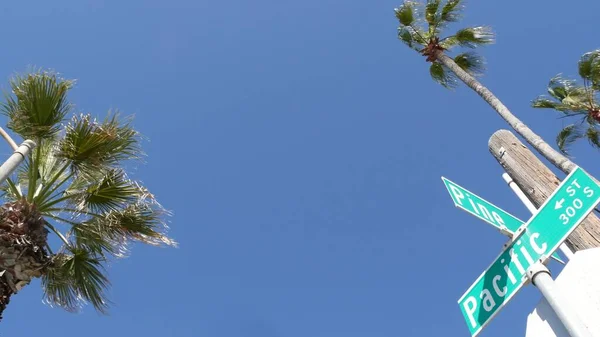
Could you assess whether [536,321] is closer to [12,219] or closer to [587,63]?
[12,219]

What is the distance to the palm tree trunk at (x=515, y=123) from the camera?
586 cm

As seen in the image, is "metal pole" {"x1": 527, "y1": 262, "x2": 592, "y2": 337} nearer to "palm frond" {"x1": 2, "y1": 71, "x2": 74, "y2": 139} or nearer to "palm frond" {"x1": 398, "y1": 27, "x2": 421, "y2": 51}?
"palm frond" {"x1": 2, "y1": 71, "x2": 74, "y2": 139}

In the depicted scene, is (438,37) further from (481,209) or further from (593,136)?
(481,209)

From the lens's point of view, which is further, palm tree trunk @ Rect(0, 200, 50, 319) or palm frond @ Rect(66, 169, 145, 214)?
palm frond @ Rect(66, 169, 145, 214)

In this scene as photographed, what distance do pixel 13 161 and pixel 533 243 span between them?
4780 millimetres

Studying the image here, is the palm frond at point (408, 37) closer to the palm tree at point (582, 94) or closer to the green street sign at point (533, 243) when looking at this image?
the palm tree at point (582, 94)

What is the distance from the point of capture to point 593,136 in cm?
1163

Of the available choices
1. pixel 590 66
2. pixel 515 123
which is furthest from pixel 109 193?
pixel 590 66

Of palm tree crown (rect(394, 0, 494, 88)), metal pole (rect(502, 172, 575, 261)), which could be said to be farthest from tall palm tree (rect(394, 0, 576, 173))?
metal pole (rect(502, 172, 575, 261))

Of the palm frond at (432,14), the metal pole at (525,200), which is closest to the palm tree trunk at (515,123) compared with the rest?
the palm frond at (432,14)

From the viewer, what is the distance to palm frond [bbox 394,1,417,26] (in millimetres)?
10812

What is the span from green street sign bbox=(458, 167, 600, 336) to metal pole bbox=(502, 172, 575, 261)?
0.98 meters

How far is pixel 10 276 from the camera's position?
5.12 meters

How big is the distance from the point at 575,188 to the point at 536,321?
702 mm
